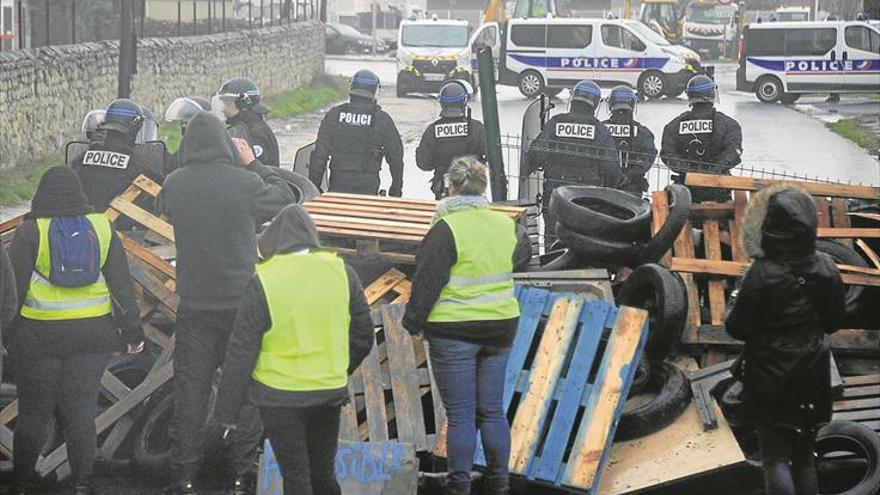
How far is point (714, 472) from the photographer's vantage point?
7.32 meters

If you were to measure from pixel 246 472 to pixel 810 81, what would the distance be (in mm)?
32518

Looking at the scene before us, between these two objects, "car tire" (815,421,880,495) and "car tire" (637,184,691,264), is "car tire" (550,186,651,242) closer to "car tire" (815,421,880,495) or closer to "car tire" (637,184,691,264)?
"car tire" (637,184,691,264)

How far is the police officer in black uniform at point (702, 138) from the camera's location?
12102 mm

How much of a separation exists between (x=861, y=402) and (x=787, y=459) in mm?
1723

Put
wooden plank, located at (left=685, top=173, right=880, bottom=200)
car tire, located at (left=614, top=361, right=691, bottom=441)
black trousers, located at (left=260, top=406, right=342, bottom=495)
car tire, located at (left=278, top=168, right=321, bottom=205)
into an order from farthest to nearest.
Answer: car tire, located at (left=278, top=168, right=321, bottom=205) → wooden plank, located at (left=685, top=173, right=880, bottom=200) → car tire, located at (left=614, top=361, right=691, bottom=441) → black trousers, located at (left=260, top=406, right=342, bottom=495)

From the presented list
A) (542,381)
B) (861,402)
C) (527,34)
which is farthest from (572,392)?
(527,34)

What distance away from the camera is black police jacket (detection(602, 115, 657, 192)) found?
12188 millimetres

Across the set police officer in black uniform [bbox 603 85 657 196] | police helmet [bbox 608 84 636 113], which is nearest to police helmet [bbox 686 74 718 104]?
police officer in black uniform [bbox 603 85 657 196]

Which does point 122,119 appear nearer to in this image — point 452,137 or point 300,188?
point 300,188

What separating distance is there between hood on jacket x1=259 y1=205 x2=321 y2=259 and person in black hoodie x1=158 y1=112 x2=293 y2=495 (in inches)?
46.1

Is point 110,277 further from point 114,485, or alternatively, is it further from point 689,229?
point 689,229

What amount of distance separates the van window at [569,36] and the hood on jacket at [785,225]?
31.4 m

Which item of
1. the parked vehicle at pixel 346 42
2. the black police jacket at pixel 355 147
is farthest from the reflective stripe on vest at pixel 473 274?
the parked vehicle at pixel 346 42

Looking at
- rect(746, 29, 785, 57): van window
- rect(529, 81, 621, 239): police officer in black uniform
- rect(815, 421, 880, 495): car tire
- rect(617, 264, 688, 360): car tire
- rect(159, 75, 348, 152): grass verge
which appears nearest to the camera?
rect(815, 421, 880, 495): car tire
